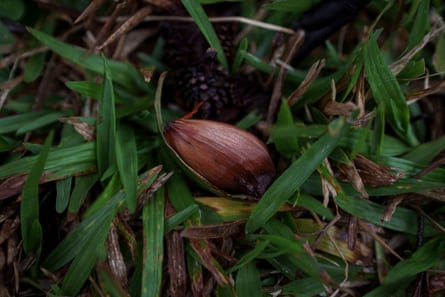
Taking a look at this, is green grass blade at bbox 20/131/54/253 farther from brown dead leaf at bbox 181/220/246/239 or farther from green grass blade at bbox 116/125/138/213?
brown dead leaf at bbox 181/220/246/239

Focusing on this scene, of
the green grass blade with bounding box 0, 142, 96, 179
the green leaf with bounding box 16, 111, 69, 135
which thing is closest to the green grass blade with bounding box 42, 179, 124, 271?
the green grass blade with bounding box 0, 142, 96, 179

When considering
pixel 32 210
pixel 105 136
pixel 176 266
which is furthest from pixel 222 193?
pixel 32 210

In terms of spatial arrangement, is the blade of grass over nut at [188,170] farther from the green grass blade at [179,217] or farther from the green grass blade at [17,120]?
the green grass blade at [17,120]

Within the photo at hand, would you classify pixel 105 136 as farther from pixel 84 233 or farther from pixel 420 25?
pixel 420 25

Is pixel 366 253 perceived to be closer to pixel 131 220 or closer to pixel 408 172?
pixel 408 172

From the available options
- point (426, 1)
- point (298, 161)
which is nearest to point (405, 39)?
point (426, 1)

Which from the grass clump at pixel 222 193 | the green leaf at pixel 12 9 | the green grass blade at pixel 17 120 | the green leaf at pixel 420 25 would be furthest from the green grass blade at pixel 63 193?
the green leaf at pixel 420 25

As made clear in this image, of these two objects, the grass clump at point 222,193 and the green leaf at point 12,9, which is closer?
the grass clump at point 222,193
